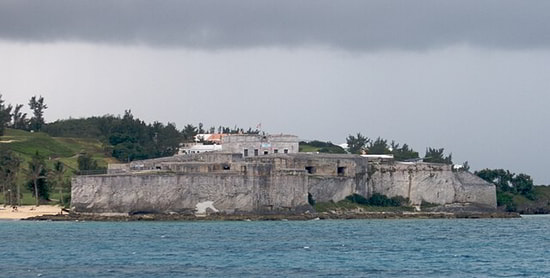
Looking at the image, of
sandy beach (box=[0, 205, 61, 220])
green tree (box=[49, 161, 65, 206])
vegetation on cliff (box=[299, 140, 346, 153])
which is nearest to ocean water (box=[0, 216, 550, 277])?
sandy beach (box=[0, 205, 61, 220])

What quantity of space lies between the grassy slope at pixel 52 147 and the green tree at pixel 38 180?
38.1ft

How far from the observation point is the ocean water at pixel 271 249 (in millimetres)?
47625

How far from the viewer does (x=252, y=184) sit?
8669 centimetres

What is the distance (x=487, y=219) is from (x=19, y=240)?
139ft

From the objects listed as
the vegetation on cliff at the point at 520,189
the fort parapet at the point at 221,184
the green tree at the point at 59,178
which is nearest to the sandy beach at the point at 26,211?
the green tree at the point at 59,178

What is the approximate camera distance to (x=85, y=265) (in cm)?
4981

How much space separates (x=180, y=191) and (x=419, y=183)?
20.4 m

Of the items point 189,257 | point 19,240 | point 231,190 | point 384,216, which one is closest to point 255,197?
point 231,190

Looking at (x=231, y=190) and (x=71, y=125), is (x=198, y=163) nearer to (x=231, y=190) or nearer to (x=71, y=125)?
(x=231, y=190)

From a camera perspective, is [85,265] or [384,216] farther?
[384,216]

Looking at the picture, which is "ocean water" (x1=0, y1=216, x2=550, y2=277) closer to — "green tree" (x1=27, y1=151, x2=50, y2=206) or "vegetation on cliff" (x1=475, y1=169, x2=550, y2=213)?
"green tree" (x1=27, y1=151, x2=50, y2=206)

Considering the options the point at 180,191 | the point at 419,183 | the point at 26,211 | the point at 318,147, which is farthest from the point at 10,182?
the point at 318,147

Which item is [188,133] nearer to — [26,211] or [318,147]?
[318,147]

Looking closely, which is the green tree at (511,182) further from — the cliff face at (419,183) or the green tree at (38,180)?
the green tree at (38,180)
